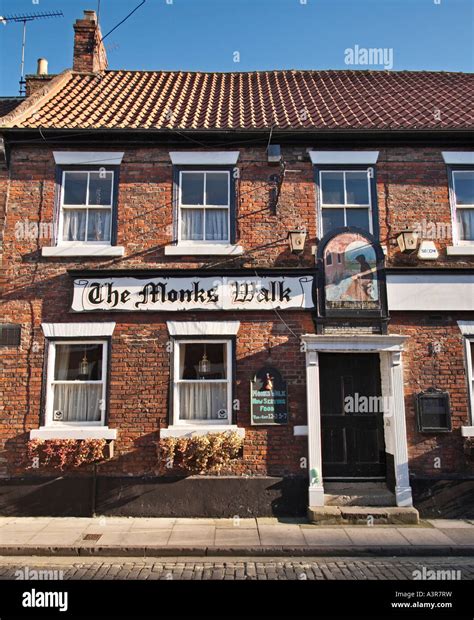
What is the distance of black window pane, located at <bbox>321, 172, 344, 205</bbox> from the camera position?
31.3 feet

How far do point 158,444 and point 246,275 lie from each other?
11.5 feet

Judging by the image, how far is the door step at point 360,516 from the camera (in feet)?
26.1

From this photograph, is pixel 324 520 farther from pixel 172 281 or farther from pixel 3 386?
pixel 3 386

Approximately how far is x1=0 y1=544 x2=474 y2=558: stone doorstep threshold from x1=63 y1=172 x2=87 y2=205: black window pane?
6.30m

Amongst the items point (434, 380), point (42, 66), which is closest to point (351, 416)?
point (434, 380)

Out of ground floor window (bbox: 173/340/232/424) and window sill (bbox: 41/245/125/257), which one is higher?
window sill (bbox: 41/245/125/257)

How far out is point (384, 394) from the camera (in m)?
8.92

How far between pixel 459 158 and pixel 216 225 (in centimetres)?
508

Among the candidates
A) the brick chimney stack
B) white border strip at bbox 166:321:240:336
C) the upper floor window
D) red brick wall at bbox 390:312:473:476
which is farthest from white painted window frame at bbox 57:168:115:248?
the upper floor window

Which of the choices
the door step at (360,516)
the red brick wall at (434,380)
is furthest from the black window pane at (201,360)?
the red brick wall at (434,380)

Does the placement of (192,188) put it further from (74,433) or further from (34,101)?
(74,433)

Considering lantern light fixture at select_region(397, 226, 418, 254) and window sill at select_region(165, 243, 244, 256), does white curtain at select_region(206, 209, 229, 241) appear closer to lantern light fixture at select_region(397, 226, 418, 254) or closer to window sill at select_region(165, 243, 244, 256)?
window sill at select_region(165, 243, 244, 256)

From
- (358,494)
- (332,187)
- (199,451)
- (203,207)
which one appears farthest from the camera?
(332,187)

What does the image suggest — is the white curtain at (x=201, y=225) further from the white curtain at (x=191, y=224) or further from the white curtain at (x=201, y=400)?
the white curtain at (x=201, y=400)
